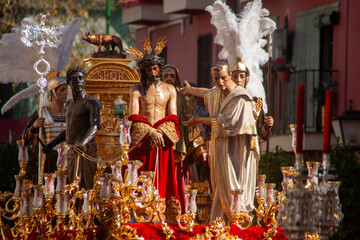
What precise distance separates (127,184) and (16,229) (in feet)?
5.72

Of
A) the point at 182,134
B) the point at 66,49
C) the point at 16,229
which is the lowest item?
the point at 16,229

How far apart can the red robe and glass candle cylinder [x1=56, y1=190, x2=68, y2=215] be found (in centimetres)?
154

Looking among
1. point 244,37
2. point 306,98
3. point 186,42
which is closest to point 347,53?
Answer: point 306,98

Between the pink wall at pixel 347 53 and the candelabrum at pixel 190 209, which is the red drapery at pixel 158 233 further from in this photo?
the pink wall at pixel 347 53

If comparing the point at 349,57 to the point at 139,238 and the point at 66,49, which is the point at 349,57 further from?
the point at 139,238

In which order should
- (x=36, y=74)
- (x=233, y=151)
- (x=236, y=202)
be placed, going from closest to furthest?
(x=236, y=202)
(x=233, y=151)
(x=36, y=74)

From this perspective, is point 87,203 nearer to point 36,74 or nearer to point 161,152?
point 161,152

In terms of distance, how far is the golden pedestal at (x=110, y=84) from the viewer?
14672 mm

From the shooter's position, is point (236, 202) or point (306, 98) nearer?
point (236, 202)

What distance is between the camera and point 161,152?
Answer: 12.3 metres

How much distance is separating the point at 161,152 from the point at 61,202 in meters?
1.99

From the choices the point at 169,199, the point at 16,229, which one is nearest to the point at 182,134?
the point at 169,199

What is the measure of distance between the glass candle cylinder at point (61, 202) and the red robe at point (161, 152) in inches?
60.8

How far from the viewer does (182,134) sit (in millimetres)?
13219
